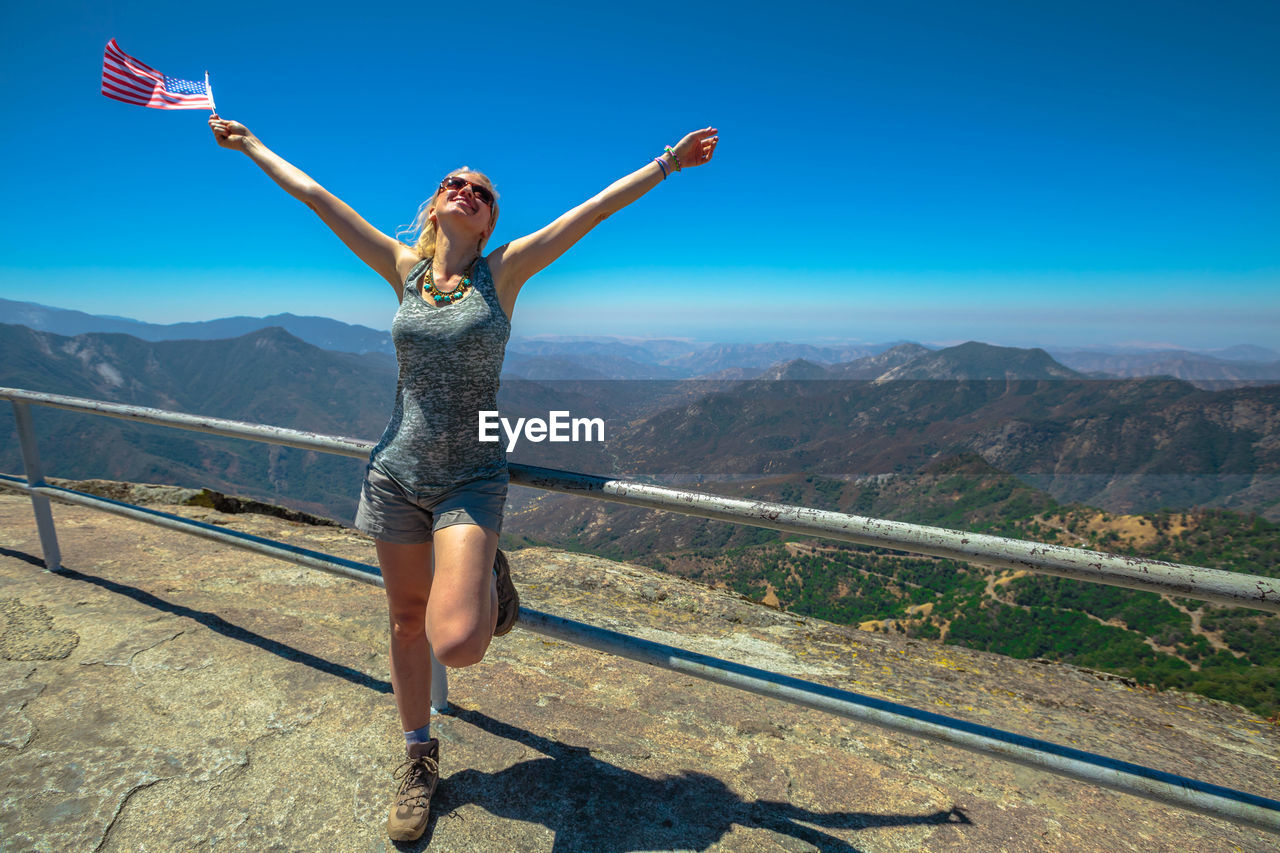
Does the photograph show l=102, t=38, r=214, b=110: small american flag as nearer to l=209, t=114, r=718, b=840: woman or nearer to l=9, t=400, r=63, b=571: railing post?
l=209, t=114, r=718, b=840: woman

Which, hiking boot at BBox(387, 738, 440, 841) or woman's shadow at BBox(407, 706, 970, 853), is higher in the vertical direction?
hiking boot at BBox(387, 738, 440, 841)

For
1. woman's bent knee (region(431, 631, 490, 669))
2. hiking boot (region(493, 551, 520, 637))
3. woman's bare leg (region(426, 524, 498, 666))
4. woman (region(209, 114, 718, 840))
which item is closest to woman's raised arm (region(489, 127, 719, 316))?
woman (region(209, 114, 718, 840))

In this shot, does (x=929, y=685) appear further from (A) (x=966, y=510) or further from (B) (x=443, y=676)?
(A) (x=966, y=510)

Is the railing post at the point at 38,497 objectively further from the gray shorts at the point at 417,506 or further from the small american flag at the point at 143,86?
the gray shorts at the point at 417,506

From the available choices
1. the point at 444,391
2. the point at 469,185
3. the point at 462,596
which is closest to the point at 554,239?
the point at 469,185

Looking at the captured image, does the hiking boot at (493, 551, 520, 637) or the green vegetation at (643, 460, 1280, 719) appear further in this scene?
the green vegetation at (643, 460, 1280, 719)

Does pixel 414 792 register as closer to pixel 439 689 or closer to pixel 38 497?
pixel 439 689

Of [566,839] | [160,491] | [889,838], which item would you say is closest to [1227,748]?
[889,838]
